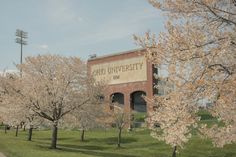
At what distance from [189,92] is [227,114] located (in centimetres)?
280

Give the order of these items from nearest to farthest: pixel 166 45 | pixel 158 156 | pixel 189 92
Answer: pixel 189 92
pixel 166 45
pixel 158 156

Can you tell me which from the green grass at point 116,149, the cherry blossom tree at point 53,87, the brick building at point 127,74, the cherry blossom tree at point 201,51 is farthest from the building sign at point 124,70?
the cherry blossom tree at point 201,51

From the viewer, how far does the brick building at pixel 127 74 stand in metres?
56.2

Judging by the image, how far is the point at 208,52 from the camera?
12.1 m

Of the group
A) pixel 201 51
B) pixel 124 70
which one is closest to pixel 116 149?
pixel 124 70

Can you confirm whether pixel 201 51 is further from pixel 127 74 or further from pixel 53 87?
pixel 127 74

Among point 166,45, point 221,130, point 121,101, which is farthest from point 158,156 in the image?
point 121,101

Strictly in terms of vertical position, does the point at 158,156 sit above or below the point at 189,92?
below

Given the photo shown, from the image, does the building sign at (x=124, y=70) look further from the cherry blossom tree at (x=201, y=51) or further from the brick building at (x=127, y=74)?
the cherry blossom tree at (x=201, y=51)

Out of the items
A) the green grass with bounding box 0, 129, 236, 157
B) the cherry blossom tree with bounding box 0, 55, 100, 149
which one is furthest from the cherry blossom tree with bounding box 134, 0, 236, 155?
the cherry blossom tree with bounding box 0, 55, 100, 149

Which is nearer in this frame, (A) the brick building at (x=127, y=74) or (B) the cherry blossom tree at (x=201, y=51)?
(B) the cherry blossom tree at (x=201, y=51)

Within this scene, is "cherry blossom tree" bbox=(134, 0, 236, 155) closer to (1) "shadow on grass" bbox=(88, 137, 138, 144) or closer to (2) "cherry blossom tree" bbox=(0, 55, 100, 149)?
(2) "cherry blossom tree" bbox=(0, 55, 100, 149)

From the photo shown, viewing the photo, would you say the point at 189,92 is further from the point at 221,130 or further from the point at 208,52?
the point at 221,130

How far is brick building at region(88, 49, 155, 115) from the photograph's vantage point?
56.2 metres
